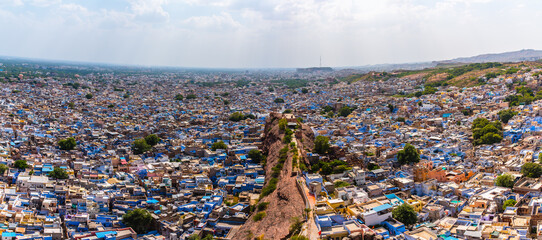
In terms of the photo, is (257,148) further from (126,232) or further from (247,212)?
(126,232)

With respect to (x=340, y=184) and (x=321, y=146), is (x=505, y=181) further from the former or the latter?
(x=321, y=146)

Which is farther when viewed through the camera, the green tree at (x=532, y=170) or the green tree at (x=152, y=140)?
the green tree at (x=152, y=140)

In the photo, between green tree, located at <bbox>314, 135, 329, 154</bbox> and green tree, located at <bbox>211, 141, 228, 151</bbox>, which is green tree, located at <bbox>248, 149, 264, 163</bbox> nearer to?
green tree, located at <bbox>314, 135, 329, 154</bbox>

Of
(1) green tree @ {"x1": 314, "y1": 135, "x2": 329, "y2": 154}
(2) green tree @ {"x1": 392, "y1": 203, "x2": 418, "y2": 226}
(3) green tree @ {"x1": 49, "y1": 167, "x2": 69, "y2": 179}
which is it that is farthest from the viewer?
(1) green tree @ {"x1": 314, "y1": 135, "x2": 329, "y2": 154}

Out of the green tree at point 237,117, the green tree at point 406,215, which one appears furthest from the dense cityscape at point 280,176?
the green tree at point 237,117

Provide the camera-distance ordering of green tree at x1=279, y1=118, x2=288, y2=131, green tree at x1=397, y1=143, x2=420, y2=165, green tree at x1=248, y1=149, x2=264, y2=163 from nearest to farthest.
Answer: green tree at x1=397, y1=143, x2=420, y2=165 < green tree at x1=248, y1=149, x2=264, y2=163 < green tree at x1=279, y1=118, x2=288, y2=131

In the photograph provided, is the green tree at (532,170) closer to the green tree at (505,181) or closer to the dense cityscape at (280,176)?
the dense cityscape at (280,176)

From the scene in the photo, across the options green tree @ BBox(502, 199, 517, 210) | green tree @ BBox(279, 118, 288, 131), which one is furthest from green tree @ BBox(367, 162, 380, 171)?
green tree @ BBox(502, 199, 517, 210)

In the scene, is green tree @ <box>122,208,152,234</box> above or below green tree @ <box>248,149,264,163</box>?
below

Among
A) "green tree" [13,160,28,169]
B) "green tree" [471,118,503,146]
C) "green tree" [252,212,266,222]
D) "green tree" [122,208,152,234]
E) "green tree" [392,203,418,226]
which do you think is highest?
"green tree" [471,118,503,146]
